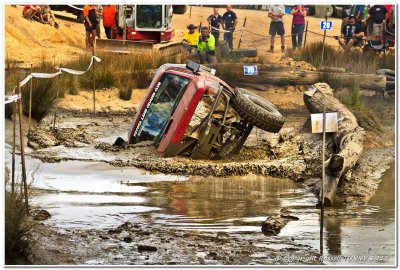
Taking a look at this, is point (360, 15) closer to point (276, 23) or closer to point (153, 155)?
point (276, 23)

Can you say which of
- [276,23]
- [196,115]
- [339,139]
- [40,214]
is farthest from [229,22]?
[40,214]

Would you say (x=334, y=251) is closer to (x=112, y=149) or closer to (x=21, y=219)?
(x=21, y=219)

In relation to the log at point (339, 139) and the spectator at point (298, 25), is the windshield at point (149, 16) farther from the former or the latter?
the log at point (339, 139)

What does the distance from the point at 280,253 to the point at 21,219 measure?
10.3 ft

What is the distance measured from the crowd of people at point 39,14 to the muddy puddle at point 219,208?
55.2ft

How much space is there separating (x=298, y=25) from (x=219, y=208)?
16249 millimetres

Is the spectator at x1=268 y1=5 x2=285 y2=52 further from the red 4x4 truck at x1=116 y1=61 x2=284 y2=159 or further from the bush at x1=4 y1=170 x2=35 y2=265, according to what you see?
the bush at x1=4 y1=170 x2=35 y2=265

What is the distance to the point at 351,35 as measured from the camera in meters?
34.1

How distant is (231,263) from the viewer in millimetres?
17062

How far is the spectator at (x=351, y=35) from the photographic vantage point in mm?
33869

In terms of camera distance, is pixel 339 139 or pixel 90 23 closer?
pixel 339 139

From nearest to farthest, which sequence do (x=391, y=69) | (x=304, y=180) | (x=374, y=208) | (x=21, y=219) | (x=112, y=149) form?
(x=21, y=219)
(x=374, y=208)
(x=304, y=180)
(x=112, y=149)
(x=391, y=69)

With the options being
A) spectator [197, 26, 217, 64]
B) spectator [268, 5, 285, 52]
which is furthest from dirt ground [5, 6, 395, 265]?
spectator [197, 26, 217, 64]

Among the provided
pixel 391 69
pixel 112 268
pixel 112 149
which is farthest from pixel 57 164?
pixel 391 69
